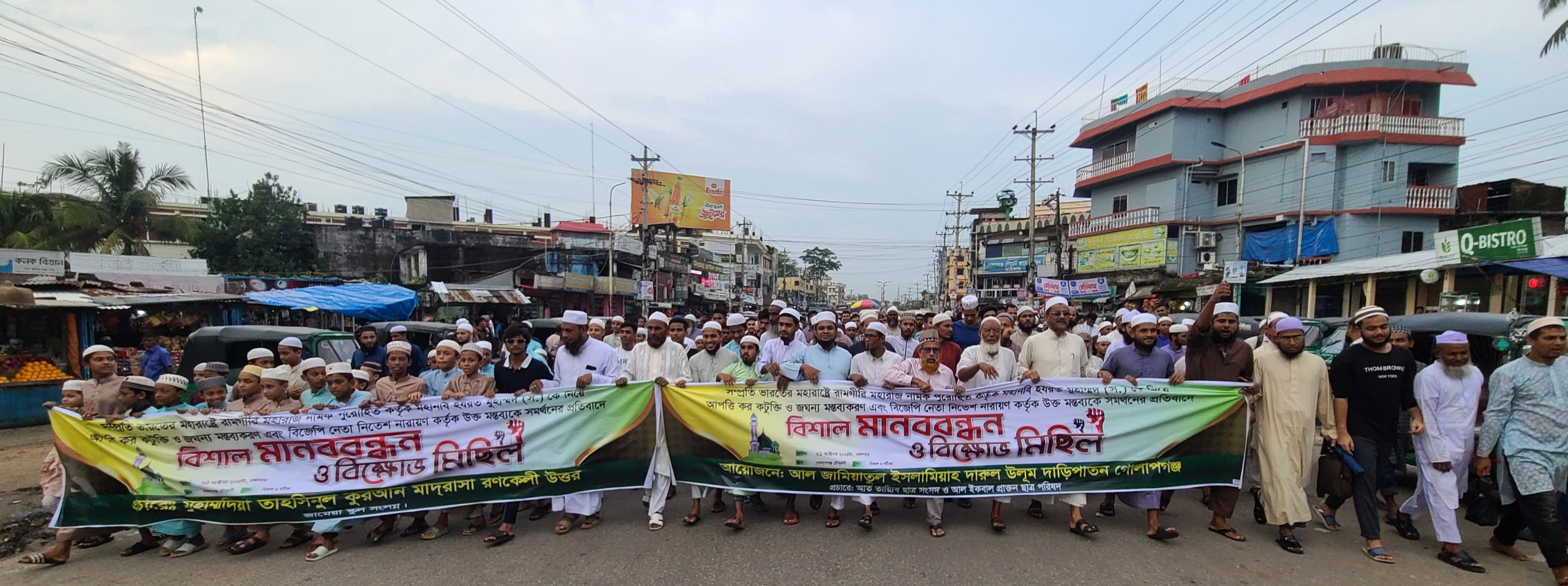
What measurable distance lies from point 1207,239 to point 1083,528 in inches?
1210

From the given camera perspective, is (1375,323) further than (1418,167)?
No

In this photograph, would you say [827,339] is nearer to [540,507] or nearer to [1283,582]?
[540,507]

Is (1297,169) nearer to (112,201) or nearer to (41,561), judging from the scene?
(41,561)

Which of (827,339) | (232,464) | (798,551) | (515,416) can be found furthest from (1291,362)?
(232,464)

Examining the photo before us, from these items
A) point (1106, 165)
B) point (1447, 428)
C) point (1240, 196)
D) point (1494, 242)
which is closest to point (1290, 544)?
point (1447, 428)

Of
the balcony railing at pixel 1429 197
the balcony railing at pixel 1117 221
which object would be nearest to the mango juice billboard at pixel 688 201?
the balcony railing at pixel 1117 221

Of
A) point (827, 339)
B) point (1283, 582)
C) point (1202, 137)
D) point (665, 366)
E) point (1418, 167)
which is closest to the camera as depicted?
point (1283, 582)

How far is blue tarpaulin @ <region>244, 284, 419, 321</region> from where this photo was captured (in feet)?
50.4

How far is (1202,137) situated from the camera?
3073cm

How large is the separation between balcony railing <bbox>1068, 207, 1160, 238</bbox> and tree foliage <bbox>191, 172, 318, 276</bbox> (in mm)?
36808

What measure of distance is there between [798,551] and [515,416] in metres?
2.24

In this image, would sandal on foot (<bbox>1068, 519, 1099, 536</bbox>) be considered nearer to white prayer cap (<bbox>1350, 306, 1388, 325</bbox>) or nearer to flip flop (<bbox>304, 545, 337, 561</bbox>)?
white prayer cap (<bbox>1350, 306, 1388, 325</bbox>)

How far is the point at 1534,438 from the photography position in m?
4.28

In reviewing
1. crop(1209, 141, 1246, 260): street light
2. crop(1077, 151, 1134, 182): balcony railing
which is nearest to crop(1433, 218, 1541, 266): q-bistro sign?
crop(1209, 141, 1246, 260): street light
